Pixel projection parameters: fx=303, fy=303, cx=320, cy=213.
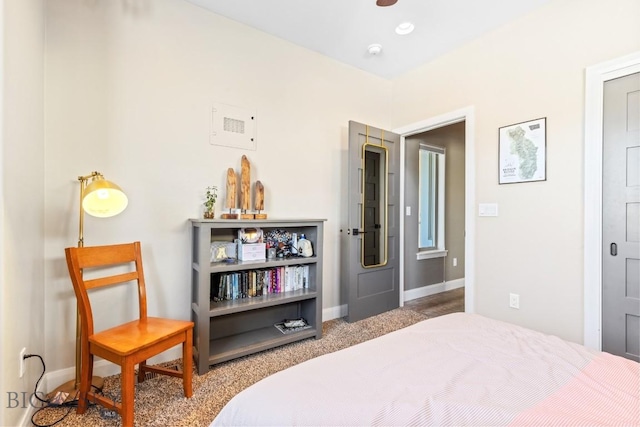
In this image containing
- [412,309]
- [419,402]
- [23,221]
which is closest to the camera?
[419,402]

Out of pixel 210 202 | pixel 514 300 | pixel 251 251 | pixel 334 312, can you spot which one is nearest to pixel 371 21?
pixel 210 202

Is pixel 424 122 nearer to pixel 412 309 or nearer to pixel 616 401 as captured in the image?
pixel 412 309

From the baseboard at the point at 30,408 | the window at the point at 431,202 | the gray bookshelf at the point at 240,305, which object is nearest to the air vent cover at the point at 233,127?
the gray bookshelf at the point at 240,305

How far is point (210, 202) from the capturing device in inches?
94.7

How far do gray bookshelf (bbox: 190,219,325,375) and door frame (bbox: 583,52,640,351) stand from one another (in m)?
2.02

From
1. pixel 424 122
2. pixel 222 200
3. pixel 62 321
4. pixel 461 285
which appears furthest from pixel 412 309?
pixel 62 321

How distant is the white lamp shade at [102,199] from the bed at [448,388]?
4.72 feet

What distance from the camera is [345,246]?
11.0ft

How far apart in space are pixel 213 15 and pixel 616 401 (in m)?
3.29

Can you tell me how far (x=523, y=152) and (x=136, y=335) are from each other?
3114mm

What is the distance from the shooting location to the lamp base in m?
1.82

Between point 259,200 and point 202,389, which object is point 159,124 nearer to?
point 259,200

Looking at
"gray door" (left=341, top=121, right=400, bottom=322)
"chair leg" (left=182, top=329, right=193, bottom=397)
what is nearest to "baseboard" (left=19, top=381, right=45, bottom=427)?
"chair leg" (left=182, top=329, right=193, bottom=397)

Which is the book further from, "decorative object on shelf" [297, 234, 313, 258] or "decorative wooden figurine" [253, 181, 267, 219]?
"decorative wooden figurine" [253, 181, 267, 219]
